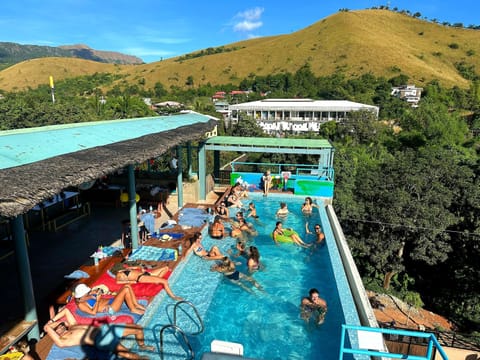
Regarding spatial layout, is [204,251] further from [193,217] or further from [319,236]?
[319,236]

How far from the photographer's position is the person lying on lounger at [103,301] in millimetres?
5457

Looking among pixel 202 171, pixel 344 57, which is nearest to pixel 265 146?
pixel 202 171

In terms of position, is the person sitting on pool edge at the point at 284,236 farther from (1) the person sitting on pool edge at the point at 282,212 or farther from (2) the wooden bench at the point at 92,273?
(2) the wooden bench at the point at 92,273

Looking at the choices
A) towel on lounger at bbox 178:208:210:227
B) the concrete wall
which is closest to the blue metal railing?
the concrete wall

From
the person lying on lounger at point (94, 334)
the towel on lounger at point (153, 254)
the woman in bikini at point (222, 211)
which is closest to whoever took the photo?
the person lying on lounger at point (94, 334)

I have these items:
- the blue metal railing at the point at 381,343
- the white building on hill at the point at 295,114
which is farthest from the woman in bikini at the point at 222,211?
the white building on hill at the point at 295,114

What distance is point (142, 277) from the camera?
6402 millimetres

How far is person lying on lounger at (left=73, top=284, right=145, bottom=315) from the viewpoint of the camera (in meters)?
5.46

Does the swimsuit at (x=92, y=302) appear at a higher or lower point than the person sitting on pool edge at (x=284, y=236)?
higher

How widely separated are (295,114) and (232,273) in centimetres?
5150

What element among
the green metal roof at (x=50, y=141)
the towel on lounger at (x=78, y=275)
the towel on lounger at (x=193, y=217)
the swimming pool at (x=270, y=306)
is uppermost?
the green metal roof at (x=50, y=141)

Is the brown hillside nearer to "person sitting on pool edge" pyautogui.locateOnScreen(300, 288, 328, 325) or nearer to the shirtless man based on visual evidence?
the shirtless man

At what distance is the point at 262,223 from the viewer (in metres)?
11.0

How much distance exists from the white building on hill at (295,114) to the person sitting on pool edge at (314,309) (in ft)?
151
